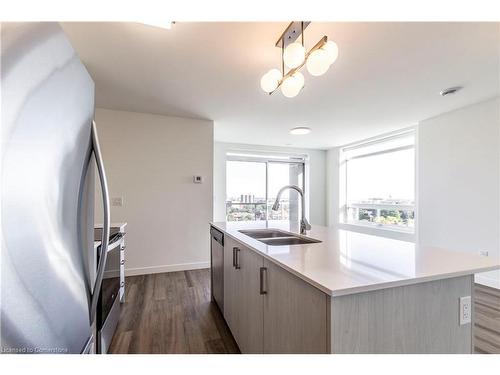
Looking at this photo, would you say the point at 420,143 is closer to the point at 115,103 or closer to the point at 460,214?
the point at 460,214

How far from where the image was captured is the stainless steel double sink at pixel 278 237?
1816 mm

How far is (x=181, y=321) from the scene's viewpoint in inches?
86.7

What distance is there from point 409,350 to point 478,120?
3.64 meters

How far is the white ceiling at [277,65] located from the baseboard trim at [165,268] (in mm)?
2309

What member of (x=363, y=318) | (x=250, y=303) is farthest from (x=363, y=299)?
(x=250, y=303)

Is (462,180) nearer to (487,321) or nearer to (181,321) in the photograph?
(487,321)

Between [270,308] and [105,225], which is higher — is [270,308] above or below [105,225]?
below

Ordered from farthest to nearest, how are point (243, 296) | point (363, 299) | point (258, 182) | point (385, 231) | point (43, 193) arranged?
1. point (258, 182)
2. point (385, 231)
3. point (243, 296)
4. point (363, 299)
5. point (43, 193)

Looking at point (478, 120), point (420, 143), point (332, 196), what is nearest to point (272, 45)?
point (478, 120)

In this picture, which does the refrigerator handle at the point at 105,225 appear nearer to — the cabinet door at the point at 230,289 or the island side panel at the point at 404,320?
the island side panel at the point at 404,320

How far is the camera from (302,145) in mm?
6023

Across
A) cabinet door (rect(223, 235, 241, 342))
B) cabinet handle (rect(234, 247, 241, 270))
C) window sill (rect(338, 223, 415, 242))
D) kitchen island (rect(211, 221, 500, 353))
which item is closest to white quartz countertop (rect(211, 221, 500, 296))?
kitchen island (rect(211, 221, 500, 353))

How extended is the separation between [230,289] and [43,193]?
1.58 m

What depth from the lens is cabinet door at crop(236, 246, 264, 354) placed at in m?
1.36
